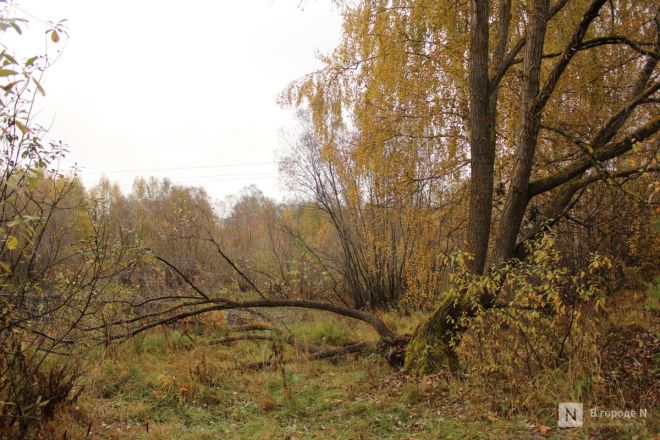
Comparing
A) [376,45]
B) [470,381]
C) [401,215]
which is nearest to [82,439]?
[470,381]

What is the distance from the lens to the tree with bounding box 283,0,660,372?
5.64 m

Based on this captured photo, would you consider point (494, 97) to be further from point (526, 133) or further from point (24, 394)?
point (24, 394)

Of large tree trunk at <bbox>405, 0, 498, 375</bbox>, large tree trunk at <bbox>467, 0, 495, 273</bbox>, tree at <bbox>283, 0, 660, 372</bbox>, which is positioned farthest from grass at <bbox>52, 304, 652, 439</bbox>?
large tree trunk at <bbox>467, 0, 495, 273</bbox>

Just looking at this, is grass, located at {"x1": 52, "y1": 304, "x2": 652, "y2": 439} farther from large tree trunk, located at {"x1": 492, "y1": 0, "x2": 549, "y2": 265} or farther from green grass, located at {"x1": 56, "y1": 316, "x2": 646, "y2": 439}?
large tree trunk, located at {"x1": 492, "y1": 0, "x2": 549, "y2": 265}

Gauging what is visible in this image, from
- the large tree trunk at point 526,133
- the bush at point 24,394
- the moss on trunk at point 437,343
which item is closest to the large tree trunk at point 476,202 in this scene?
the moss on trunk at point 437,343

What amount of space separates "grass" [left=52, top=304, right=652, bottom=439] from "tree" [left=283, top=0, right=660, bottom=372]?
950 millimetres

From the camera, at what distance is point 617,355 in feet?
16.0

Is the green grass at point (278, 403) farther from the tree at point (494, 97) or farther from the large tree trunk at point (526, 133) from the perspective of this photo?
the large tree trunk at point (526, 133)

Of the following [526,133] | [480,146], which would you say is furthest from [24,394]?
[526,133]

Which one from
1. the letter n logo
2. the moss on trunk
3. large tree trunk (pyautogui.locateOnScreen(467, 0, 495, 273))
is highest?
large tree trunk (pyautogui.locateOnScreen(467, 0, 495, 273))

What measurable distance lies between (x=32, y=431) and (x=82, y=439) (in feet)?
1.27

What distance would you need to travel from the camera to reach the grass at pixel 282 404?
4.06 metres

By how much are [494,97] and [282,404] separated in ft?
18.0

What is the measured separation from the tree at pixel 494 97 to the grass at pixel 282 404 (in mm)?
950
